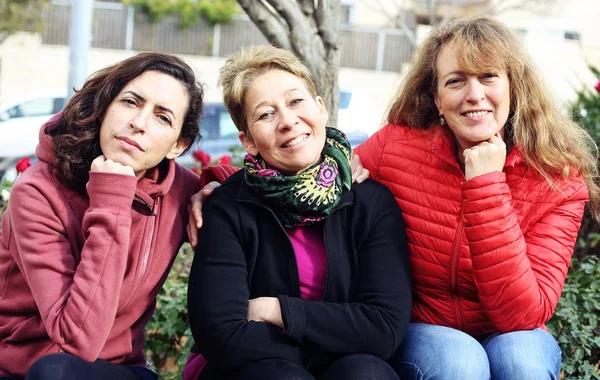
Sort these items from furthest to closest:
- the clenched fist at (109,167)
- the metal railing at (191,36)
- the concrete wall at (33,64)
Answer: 1. the metal railing at (191,36)
2. the concrete wall at (33,64)
3. the clenched fist at (109,167)

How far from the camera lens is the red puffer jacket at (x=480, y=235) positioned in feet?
9.15

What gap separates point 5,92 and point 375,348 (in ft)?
62.8

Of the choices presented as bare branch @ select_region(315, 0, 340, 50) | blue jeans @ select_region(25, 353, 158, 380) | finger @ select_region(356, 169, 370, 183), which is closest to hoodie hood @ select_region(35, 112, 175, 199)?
blue jeans @ select_region(25, 353, 158, 380)

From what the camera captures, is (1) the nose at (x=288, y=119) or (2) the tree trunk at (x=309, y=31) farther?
(2) the tree trunk at (x=309, y=31)

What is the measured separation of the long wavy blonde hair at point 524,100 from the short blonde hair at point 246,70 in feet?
2.05

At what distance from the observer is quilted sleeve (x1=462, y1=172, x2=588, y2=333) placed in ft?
9.11

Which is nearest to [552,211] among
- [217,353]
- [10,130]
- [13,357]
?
[217,353]

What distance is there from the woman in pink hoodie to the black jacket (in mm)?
246

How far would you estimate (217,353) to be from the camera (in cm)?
271

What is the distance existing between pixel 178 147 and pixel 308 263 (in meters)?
0.71

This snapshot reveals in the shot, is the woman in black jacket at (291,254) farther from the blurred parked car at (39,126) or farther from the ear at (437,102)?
the blurred parked car at (39,126)

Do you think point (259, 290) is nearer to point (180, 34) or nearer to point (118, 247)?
point (118, 247)

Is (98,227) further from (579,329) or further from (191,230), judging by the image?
(579,329)

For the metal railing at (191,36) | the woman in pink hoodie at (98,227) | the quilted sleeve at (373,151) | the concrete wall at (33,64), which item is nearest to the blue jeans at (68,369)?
the woman in pink hoodie at (98,227)
